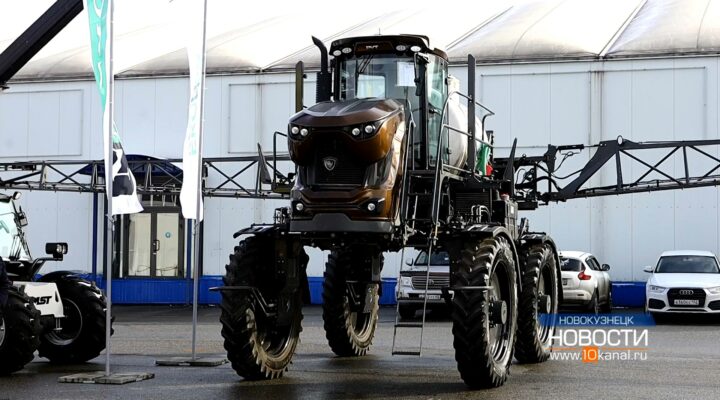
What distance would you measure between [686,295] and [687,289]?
12 cm

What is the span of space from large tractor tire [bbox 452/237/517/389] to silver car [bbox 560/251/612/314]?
1098 centimetres

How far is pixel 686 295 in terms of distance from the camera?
21781 mm

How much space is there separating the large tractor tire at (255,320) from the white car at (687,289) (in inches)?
454

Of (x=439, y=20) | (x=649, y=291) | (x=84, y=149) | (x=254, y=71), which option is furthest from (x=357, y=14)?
(x=649, y=291)

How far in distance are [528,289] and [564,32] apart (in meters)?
17.1

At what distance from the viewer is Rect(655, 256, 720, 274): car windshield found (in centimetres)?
2312

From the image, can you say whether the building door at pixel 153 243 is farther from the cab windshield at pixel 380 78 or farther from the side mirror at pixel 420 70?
the side mirror at pixel 420 70

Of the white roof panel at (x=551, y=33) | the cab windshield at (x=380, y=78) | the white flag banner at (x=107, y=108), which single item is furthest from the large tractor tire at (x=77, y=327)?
the white roof panel at (x=551, y=33)

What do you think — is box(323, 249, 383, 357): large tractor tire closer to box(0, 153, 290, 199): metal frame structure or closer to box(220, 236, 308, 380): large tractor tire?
box(220, 236, 308, 380): large tractor tire

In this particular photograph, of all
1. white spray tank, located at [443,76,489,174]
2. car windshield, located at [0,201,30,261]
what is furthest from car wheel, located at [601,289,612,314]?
car windshield, located at [0,201,30,261]

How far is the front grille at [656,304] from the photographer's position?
22000 millimetres

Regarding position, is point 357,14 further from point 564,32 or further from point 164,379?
point 164,379

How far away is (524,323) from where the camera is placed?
1370 cm

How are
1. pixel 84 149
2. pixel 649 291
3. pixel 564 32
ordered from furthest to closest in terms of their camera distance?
pixel 84 149
pixel 564 32
pixel 649 291
